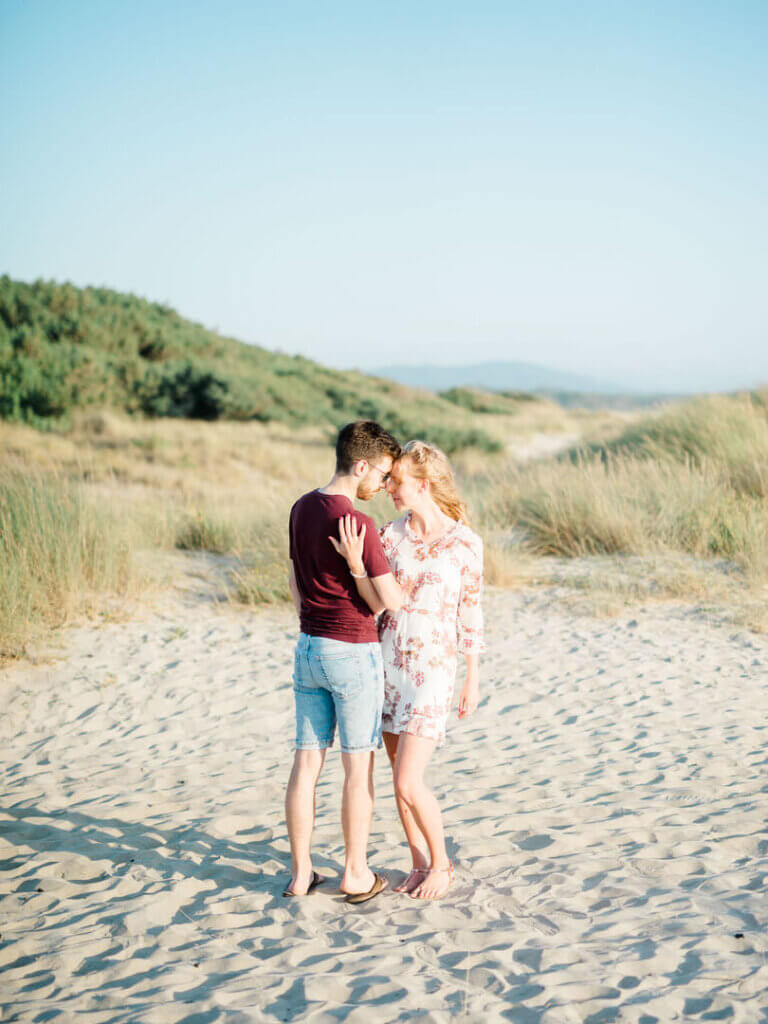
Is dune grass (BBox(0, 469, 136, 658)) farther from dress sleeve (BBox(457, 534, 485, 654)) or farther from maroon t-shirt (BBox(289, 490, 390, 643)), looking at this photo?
dress sleeve (BBox(457, 534, 485, 654))

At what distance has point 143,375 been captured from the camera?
22.7 meters

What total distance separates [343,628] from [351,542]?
36cm

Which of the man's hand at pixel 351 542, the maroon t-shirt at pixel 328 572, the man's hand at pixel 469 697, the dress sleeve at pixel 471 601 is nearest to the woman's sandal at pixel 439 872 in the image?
the man's hand at pixel 469 697

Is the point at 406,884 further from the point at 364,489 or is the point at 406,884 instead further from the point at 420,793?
the point at 364,489

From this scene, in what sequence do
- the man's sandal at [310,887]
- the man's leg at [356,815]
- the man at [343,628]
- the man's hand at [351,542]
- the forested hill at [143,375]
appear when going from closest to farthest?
the man's hand at [351,542]
the man at [343,628]
the man's leg at [356,815]
the man's sandal at [310,887]
the forested hill at [143,375]

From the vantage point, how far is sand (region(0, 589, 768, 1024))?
9.09 feet

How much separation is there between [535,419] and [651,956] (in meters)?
31.8

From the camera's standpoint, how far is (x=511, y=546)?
1020 cm

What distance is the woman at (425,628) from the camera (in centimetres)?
321

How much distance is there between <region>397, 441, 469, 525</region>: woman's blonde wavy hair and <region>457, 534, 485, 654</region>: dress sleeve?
0.15 m

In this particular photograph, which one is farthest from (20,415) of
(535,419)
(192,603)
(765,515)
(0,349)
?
(535,419)

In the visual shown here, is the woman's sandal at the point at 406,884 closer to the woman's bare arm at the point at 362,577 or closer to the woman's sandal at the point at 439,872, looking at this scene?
the woman's sandal at the point at 439,872

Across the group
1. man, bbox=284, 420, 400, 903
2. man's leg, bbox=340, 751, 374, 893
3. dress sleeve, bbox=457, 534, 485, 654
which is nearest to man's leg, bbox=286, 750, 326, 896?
man, bbox=284, 420, 400, 903

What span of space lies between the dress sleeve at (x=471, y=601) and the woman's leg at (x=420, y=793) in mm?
420
